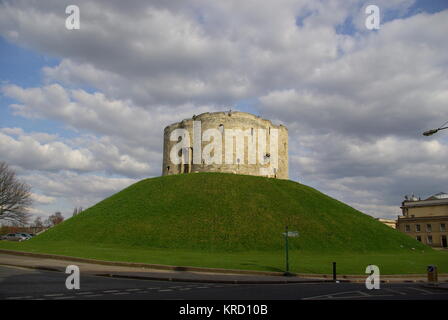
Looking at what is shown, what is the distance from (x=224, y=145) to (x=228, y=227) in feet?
79.9

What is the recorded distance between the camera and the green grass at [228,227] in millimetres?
36375

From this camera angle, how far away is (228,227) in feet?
138

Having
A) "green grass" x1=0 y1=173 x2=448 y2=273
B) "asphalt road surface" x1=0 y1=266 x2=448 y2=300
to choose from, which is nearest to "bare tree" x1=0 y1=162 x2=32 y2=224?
"green grass" x1=0 y1=173 x2=448 y2=273

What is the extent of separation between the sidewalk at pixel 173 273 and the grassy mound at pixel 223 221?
556 inches

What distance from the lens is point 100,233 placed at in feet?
136

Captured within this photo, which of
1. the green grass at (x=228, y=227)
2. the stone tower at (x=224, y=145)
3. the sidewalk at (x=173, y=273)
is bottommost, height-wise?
the sidewalk at (x=173, y=273)

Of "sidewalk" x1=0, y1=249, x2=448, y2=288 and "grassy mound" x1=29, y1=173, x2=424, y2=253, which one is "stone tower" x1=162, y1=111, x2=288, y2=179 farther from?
"sidewalk" x1=0, y1=249, x2=448, y2=288

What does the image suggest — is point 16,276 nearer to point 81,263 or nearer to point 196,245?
point 81,263

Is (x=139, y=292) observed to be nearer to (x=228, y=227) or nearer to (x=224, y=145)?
(x=228, y=227)

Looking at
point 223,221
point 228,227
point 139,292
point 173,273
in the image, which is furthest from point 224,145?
point 139,292

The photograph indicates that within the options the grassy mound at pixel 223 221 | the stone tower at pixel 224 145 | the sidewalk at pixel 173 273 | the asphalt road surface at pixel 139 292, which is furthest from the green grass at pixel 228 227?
the asphalt road surface at pixel 139 292

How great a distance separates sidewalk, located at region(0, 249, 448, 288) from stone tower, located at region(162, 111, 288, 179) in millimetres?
40857

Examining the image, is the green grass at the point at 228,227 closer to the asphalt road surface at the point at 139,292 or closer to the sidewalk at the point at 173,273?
the sidewalk at the point at 173,273
